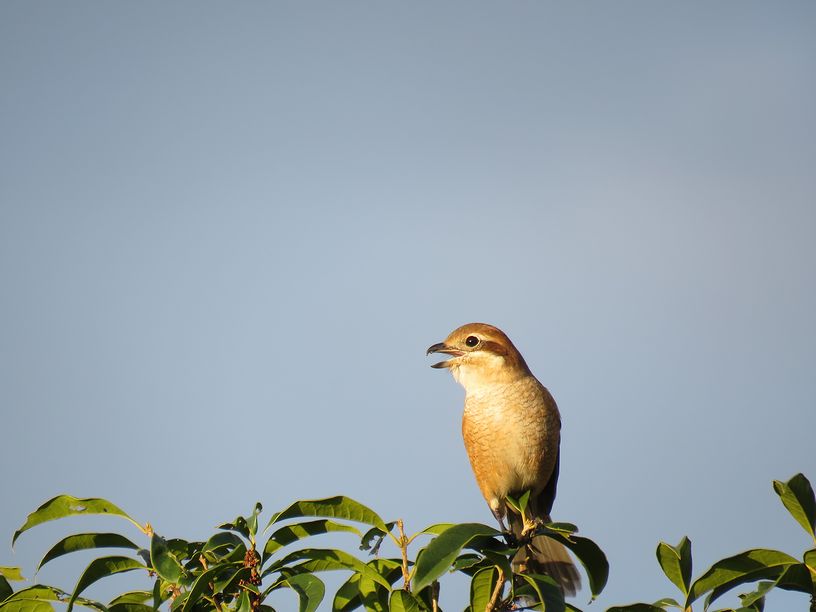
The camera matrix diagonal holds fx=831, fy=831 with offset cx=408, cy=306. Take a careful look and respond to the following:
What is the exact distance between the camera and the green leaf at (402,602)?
135 inches

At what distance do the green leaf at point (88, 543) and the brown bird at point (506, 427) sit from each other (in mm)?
3018

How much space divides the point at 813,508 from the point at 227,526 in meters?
2.42

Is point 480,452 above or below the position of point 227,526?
above

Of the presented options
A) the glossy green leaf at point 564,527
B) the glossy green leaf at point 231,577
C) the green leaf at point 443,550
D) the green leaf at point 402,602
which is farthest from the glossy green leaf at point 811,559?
the glossy green leaf at point 231,577

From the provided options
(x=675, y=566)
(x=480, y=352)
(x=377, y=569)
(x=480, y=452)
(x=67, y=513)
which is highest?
(x=480, y=352)

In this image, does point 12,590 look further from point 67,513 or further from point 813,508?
point 813,508

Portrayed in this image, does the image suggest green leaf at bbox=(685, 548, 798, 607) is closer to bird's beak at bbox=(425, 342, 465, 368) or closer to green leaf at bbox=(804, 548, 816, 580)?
green leaf at bbox=(804, 548, 816, 580)

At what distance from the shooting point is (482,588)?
370 centimetres

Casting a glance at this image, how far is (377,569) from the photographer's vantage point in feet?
Result: 11.8

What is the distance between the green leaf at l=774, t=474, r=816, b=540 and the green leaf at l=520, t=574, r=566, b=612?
A: 976mm

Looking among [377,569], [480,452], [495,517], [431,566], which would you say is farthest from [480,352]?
[431,566]

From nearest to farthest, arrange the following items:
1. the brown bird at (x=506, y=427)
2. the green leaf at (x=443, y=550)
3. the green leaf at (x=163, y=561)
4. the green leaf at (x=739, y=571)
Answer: the green leaf at (x=443, y=550) < the green leaf at (x=739, y=571) < the green leaf at (x=163, y=561) < the brown bird at (x=506, y=427)

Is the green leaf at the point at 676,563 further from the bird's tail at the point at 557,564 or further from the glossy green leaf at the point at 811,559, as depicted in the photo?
the bird's tail at the point at 557,564

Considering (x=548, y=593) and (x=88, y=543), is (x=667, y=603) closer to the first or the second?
(x=548, y=593)
